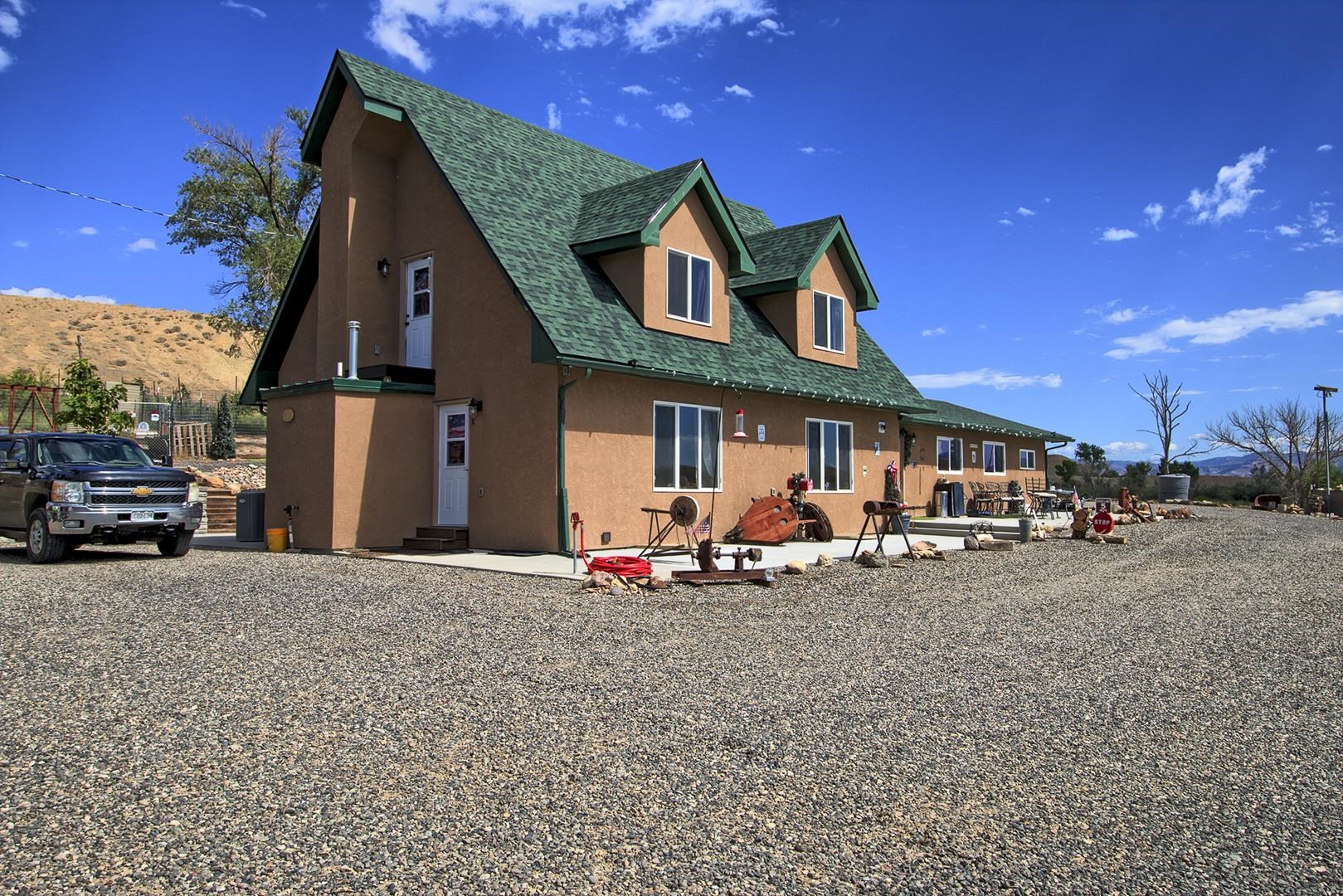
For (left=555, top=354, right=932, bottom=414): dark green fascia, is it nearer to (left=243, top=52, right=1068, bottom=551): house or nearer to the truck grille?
(left=243, top=52, right=1068, bottom=551): house

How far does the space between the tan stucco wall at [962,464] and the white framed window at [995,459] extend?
6.1 inches

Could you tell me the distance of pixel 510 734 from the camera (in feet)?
16.5

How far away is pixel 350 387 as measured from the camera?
47.3 feet

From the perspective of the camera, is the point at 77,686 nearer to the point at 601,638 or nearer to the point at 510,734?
the point at 510,734

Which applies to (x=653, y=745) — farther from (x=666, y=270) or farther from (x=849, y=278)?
(x=849, y=278)

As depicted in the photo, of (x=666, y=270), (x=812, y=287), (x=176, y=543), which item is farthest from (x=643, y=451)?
(x=176, y=543)

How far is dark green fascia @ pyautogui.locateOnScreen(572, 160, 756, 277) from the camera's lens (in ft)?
51.5

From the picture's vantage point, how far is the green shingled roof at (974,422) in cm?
2664

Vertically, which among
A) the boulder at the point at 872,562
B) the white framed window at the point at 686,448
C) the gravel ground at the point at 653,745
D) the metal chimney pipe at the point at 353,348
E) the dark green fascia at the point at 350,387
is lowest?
the gravel ground at the point at 653,745

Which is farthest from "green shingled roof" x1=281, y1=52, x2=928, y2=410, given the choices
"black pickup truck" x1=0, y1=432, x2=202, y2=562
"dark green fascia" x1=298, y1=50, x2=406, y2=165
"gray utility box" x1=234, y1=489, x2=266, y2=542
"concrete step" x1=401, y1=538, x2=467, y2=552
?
"gray utility box" x1=234, y1=489, x2=266, y2=542

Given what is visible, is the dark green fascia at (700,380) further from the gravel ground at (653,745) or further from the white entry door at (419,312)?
the gravel ground at (653,745)

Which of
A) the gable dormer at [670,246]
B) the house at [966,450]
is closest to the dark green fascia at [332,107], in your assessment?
the gable dormer at [670,246]

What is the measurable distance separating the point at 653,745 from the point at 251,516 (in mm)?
13931

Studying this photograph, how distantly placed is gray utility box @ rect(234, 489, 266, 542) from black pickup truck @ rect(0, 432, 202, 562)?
10.8 ft
